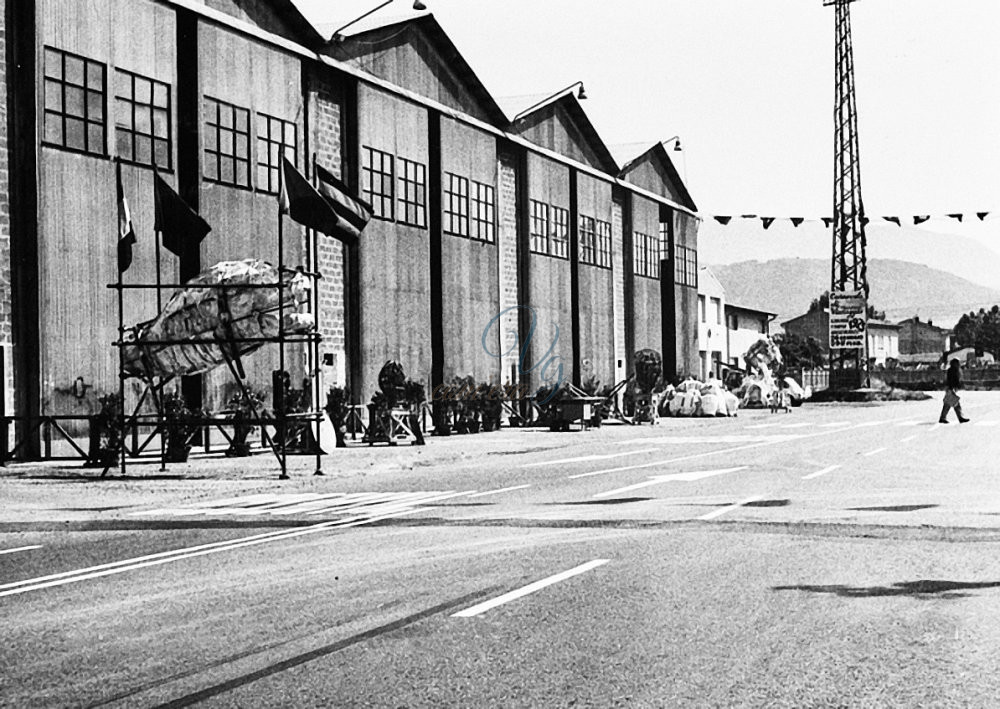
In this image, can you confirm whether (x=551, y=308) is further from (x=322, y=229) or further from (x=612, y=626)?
(x=612, y=626)

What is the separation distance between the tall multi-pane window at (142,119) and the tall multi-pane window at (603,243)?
28.1 metres

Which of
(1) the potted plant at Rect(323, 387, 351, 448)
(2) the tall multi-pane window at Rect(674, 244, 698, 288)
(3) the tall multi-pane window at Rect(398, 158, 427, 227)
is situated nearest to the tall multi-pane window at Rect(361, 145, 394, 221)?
(3) the tall multi-pane window at Rect(398, 158, 427, 227)

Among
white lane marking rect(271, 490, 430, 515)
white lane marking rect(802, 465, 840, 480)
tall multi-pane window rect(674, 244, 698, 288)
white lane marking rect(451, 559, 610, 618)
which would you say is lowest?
white lane marking rect(802, 465, 840, 480)

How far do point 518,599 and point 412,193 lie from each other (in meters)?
31.6

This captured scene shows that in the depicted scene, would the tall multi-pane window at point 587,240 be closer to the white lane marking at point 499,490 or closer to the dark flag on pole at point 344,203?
the dark flag on pole at point 344,203

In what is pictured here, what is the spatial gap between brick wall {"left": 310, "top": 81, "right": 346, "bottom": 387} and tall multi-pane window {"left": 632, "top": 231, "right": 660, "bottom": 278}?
25.3m

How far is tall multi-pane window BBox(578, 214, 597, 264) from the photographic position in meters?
52.5

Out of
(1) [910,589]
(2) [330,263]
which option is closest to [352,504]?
(1) [910,589]

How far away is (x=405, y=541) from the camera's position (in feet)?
39.3

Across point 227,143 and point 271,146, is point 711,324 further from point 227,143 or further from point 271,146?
point 227,143

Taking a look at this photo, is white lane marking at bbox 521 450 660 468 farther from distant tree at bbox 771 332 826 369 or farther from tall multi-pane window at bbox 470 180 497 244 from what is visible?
distant tree at bbox 771 332 826 369

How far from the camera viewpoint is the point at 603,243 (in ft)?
181


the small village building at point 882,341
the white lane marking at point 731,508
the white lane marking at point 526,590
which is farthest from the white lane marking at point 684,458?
the small village building at point 882,341

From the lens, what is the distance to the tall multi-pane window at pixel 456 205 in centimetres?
4138
